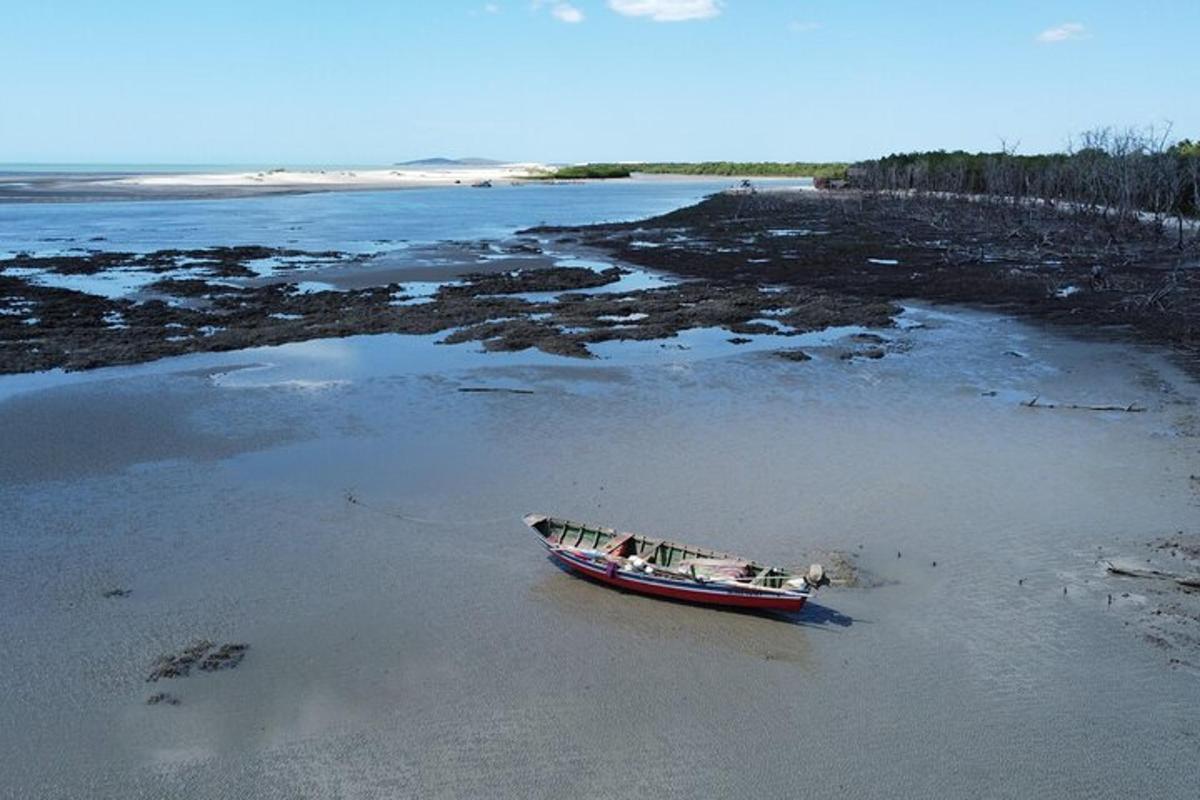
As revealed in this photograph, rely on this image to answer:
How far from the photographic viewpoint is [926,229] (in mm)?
58812

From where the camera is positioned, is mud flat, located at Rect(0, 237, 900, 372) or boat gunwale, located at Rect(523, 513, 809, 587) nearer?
boat gunwale, located at Rect(523, 513, 809, 587)

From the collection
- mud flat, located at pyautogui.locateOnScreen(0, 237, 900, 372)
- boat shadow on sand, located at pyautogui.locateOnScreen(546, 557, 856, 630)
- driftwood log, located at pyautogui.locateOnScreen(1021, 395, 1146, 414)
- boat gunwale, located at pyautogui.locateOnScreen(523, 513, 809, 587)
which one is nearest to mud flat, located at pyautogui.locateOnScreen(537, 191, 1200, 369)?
mud flat, located at pyautogui.locateOnScreen(0, 237, 900, 372)

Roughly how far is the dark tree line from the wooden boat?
1684 inches

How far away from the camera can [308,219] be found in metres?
73.4

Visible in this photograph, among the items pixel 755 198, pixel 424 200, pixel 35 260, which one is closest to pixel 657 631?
pixel 35 260

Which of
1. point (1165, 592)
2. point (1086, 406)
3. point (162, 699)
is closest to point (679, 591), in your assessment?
point (162, 699)

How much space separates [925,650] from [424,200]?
99267 mm

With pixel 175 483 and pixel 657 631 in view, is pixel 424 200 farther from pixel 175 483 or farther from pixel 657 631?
pixel 657 631

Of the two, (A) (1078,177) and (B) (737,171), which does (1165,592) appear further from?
(B) (737,171)

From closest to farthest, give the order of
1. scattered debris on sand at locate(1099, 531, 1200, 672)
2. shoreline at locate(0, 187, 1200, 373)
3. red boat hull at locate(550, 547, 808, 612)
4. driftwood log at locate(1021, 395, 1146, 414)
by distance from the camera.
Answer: scattered debris on sand at locate(1099, 531, 1200, 672) → red boat hull at locate(550, 547, 808, 612) → driftwood log at locate(1021, 395, 1146, 414) → shoreline at locate(0, 187, 1200, 373)

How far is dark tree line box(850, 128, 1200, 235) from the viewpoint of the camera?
53.2m

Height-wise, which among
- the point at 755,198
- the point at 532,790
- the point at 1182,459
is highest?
the point at 755,198

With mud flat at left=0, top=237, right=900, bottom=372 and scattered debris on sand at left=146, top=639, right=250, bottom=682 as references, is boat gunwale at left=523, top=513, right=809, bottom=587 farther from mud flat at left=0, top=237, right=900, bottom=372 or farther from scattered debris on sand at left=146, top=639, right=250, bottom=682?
mud flat at left=0, top=237, right=900, bottom=372

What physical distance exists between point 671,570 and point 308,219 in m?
67.9
